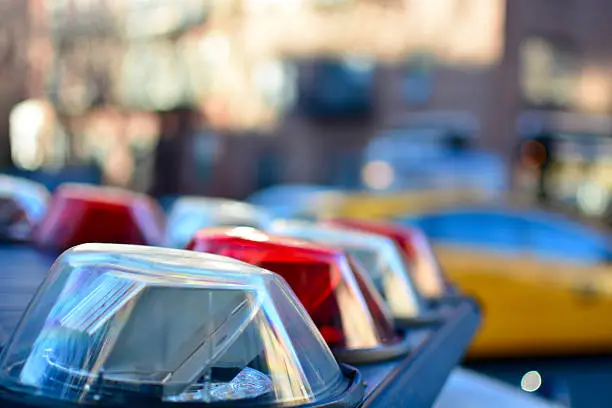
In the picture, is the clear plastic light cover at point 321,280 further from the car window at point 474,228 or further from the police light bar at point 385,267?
the car window at point 474,228

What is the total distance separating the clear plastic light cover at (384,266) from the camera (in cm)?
227

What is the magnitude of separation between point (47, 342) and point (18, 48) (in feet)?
43.7

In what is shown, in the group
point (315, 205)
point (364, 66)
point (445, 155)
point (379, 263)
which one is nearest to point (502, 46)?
point (364, 66)

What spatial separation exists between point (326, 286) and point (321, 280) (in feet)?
0.05

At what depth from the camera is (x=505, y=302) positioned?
24.2 ft

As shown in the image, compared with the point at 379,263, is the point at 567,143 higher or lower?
lower

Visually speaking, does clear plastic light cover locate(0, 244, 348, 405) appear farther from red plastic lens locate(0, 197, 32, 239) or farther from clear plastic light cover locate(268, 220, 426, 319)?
red plastic lens locate(0, 197, 32, 239)

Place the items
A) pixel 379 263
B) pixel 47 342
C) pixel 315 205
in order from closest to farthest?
pixel 47 342 < pixel 379 263 < pixel 315 205

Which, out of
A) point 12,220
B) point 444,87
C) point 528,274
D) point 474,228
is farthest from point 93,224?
point 444,87

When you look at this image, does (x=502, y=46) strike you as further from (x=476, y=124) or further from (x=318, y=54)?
(x=318, y=54)

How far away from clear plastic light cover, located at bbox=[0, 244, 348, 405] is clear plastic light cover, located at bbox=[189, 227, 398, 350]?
334mm

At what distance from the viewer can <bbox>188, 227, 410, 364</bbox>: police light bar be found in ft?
5.74

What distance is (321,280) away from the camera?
5.80ft

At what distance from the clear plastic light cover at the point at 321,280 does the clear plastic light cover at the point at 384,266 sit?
0.42 meters
